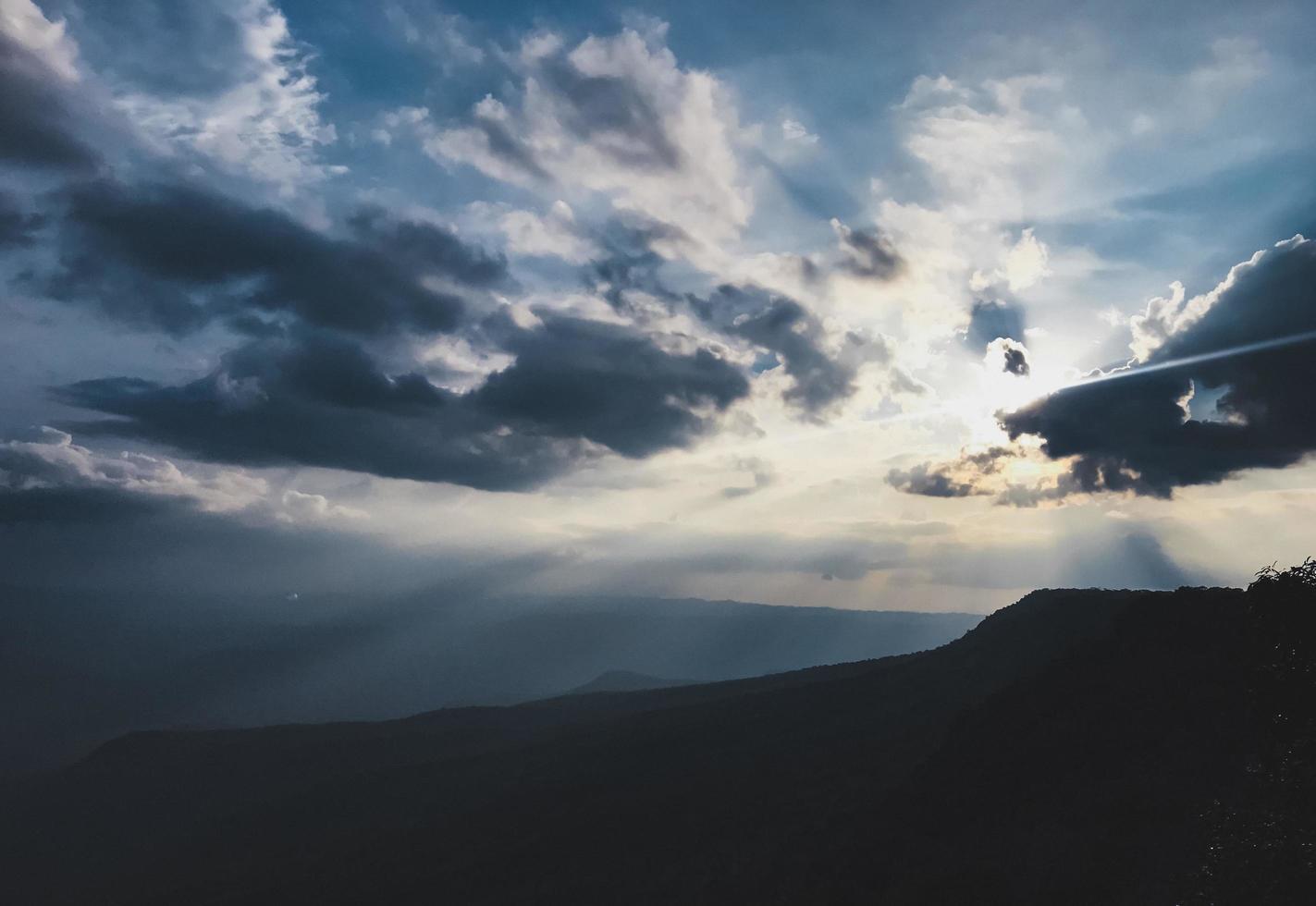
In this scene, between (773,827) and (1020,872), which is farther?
(773,827)

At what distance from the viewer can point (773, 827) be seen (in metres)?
56.3

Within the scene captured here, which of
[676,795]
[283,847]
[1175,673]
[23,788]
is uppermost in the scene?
[1175,673]

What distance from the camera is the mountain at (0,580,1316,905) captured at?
23812 millimetres

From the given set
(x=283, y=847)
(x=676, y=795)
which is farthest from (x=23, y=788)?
(x=676, y=795)

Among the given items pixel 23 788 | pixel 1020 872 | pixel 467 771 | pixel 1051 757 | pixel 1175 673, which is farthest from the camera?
pixel 23 788

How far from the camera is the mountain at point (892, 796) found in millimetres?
23812

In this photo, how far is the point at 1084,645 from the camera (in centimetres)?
6531

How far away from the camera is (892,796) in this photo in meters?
53.7

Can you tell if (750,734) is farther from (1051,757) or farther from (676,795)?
(1051,757)

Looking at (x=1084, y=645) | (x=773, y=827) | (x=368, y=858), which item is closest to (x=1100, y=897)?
(x=773, y=827)

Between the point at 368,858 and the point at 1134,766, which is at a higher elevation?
the point at 1134,766

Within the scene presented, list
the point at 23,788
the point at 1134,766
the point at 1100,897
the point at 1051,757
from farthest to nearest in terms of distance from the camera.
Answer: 1. the point at 23,788
2. the point at 1051,757
3. the point at 1134,766
4. the point at 1100,897

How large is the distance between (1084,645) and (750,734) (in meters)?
35.2

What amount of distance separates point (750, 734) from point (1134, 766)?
41.4 metres
